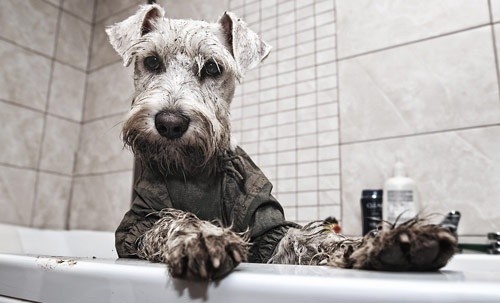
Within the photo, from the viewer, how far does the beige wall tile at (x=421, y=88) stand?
1587 mm

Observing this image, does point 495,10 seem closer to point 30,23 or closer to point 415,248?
point 415,248

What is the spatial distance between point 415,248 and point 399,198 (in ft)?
3.47

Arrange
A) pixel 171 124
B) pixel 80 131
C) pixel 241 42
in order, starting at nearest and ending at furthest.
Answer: pixel 171 124 → pixel 241 42 → pixel 80 131

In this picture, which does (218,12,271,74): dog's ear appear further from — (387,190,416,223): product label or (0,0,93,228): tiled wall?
(0,0,93,228): tiled wall

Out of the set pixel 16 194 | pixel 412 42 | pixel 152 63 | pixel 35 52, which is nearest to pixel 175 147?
pixel 152 63

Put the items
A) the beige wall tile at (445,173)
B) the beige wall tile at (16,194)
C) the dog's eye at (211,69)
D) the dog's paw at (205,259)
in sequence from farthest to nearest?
the beige wall tile at (16,194)
the beige wall tile at (445,173)
the dog's eye at (211,69)
the dog's paw at (205,259)

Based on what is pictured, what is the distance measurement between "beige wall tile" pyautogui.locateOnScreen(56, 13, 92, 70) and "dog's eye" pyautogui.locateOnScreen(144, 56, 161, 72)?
6.52 ft

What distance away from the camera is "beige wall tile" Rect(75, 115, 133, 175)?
2689 mm

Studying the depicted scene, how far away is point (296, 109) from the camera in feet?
6.59

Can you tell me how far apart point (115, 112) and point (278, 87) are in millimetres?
1243

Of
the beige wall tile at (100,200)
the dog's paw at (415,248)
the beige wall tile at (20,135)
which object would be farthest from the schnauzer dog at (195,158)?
the beige wall tile at (20,135)

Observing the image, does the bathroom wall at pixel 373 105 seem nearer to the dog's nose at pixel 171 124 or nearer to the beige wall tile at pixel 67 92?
the dog's nose at pixel 171 124

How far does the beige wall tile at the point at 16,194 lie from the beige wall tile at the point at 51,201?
56mm

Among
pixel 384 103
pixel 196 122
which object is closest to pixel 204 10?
pixel 384 103
